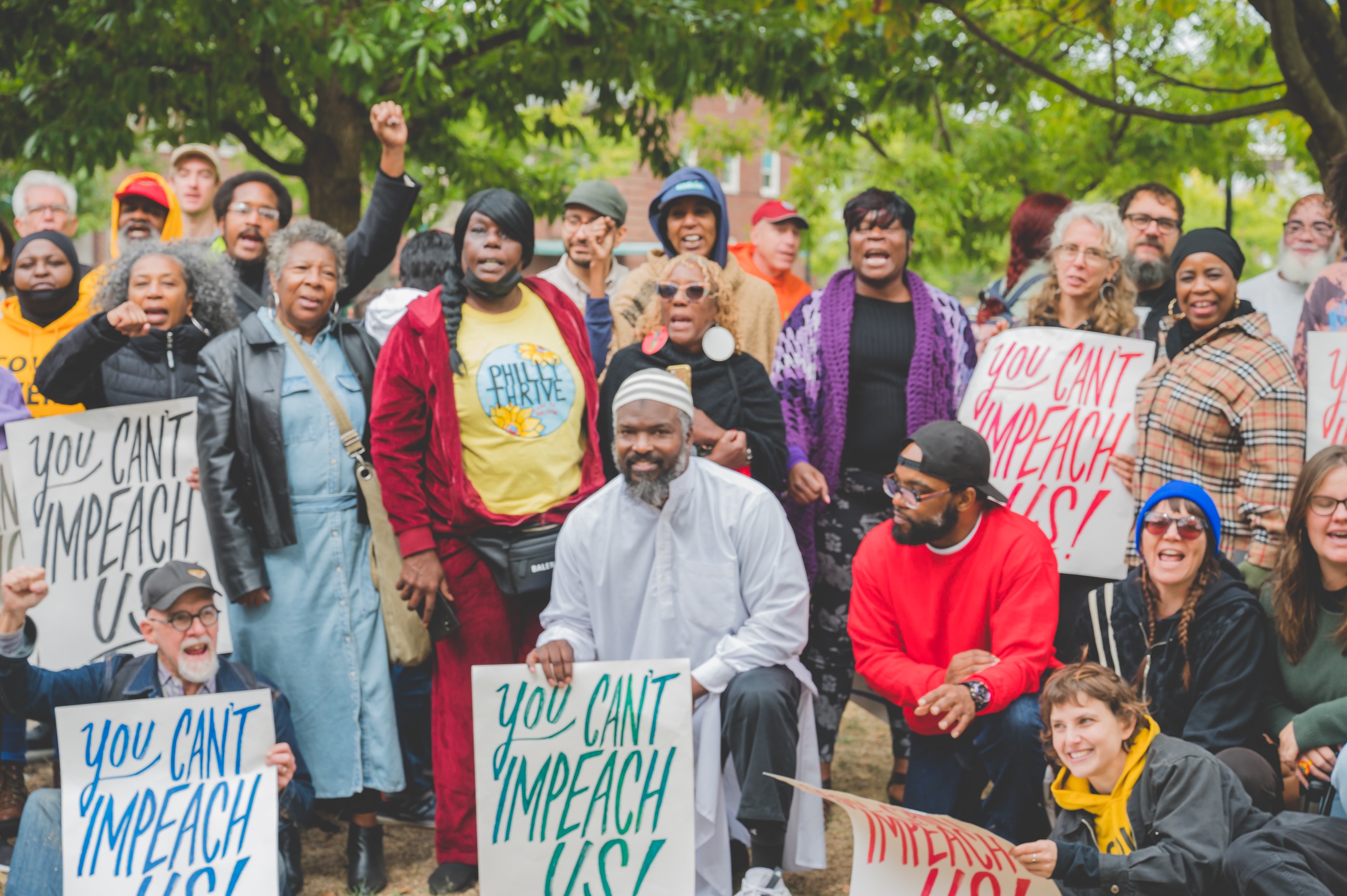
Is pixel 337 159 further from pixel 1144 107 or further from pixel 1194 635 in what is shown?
pixel 1194 635

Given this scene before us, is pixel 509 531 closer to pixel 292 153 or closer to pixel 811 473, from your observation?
pixel 811 473

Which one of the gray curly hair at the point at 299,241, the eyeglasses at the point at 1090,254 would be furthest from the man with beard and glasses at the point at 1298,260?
the gray curly hair at the point at 299,241

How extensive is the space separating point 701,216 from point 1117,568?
2.32 meters

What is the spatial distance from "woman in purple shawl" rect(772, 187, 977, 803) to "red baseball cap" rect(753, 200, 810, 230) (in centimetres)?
166

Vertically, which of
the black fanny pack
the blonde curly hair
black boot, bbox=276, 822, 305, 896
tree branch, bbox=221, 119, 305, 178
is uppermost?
tree branch, bbox=221, 119, 305, 178

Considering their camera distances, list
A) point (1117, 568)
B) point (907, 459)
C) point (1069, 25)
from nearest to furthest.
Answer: point (907, 459) < point (1117, 568) < point (1069, 25)

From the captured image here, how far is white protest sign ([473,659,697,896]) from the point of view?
14.0 ft

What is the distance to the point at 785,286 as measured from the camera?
6973mm

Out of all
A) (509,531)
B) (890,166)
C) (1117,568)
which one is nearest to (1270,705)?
(1117,568)

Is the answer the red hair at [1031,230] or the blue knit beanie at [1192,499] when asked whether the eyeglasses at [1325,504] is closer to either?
the blue knit beanie at [1192,499]

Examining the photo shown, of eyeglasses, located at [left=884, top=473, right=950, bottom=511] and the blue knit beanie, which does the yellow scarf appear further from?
eyeglasses, located at [left=884, top=473, right=950, bottom=511]

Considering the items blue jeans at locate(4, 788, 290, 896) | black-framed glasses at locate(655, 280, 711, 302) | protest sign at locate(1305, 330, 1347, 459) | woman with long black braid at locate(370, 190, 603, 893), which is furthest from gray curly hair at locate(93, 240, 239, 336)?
protest sign at locate(1305, 330, 1347, 459)

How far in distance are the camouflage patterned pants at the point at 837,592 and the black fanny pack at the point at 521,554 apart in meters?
1.18

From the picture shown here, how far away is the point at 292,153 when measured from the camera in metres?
12.1
